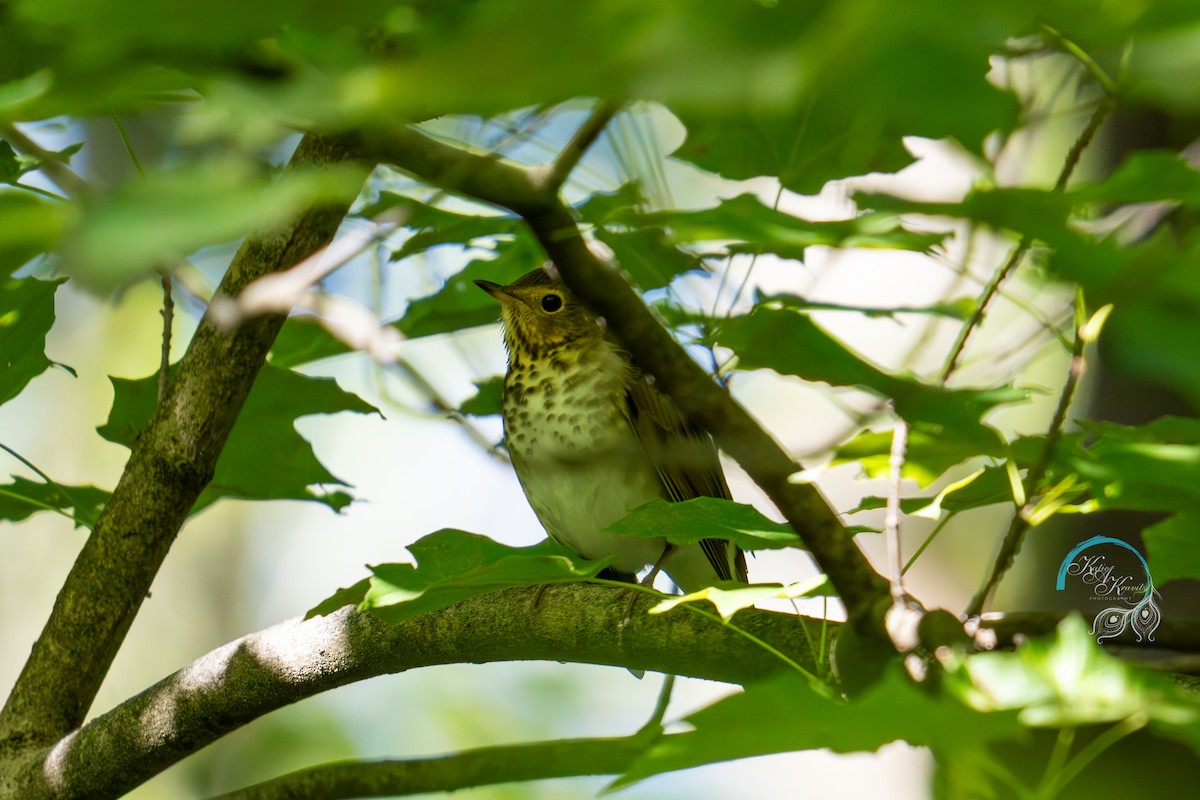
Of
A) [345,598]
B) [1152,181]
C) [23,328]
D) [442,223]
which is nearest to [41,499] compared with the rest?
[23,328]

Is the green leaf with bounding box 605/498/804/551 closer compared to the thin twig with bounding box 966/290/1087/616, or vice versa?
the thin twig with bounding box 966/290/1087/616

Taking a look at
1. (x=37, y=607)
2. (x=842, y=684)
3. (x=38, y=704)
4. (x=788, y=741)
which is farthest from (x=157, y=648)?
(x=788, y=741)

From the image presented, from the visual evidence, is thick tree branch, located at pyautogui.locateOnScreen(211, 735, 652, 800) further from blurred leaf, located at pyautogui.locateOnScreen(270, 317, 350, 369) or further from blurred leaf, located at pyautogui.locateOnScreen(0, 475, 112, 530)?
blurred leaf, located at pyautogui.locateOnScreen(270, 317, 350, 369)

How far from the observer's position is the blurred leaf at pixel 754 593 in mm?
1331

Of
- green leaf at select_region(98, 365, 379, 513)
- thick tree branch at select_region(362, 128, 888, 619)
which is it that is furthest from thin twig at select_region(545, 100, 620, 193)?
green leaf at select_region(98, 365, 379, 513)

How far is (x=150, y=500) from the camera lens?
217cm

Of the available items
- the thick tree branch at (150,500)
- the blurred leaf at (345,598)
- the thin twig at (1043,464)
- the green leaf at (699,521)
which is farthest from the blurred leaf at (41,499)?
the thin twig at (1043,464)

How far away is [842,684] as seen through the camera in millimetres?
1389

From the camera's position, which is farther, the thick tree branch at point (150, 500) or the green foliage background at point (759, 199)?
the thick tree branch at point (150, 500)

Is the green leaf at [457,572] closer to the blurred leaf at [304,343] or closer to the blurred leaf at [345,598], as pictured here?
the blurred leaf at [345,598]

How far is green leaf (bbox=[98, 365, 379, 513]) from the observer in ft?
7.27

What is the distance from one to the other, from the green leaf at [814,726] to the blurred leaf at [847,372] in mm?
297

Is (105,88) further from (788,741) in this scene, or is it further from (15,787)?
(15,787)

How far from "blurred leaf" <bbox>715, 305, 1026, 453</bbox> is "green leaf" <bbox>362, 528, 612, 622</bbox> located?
37 cm
